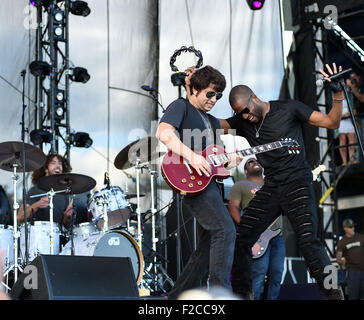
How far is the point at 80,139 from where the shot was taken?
26.2 ft

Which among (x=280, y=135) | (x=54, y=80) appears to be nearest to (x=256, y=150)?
(x=280, y=135)

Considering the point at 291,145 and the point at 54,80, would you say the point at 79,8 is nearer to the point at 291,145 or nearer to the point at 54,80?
the point at 54,80

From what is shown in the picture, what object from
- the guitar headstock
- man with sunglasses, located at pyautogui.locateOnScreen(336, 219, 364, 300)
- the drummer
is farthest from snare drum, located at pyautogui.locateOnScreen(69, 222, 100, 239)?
man with sunglasses, located at pyautogui.locateOnScreen(336, 219, 364, 300)

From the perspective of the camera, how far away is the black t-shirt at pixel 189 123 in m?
3.98

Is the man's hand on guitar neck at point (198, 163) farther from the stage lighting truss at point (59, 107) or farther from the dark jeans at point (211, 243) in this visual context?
the stage lighting truss at point (59, 107)

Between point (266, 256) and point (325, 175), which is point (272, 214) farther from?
point (325, 175)

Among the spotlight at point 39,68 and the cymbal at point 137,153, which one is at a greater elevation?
the spotlight at point 39,68

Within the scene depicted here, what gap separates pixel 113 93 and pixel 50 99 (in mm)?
1045

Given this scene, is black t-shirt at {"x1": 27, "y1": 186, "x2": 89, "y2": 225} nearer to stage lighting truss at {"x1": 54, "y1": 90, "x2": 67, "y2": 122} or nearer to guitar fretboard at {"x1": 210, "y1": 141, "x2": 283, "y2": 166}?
stage lighting truss at {"x1": 54, "y1": 90, "x2": 67, "y2": 122}

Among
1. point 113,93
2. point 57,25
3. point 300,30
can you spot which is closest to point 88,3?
point 57,25

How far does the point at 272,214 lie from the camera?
4414 mm

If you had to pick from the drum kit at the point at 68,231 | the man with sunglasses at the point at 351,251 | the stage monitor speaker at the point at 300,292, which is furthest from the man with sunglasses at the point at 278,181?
the man with sunglasses at the point at 351,251

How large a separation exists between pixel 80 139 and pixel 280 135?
4051 millimetres

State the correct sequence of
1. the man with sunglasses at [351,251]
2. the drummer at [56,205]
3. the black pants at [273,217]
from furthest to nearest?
1. the man with sunglasses at [351,251]
2. the drummer at [56,205]
3. the black pants at [273,217]
